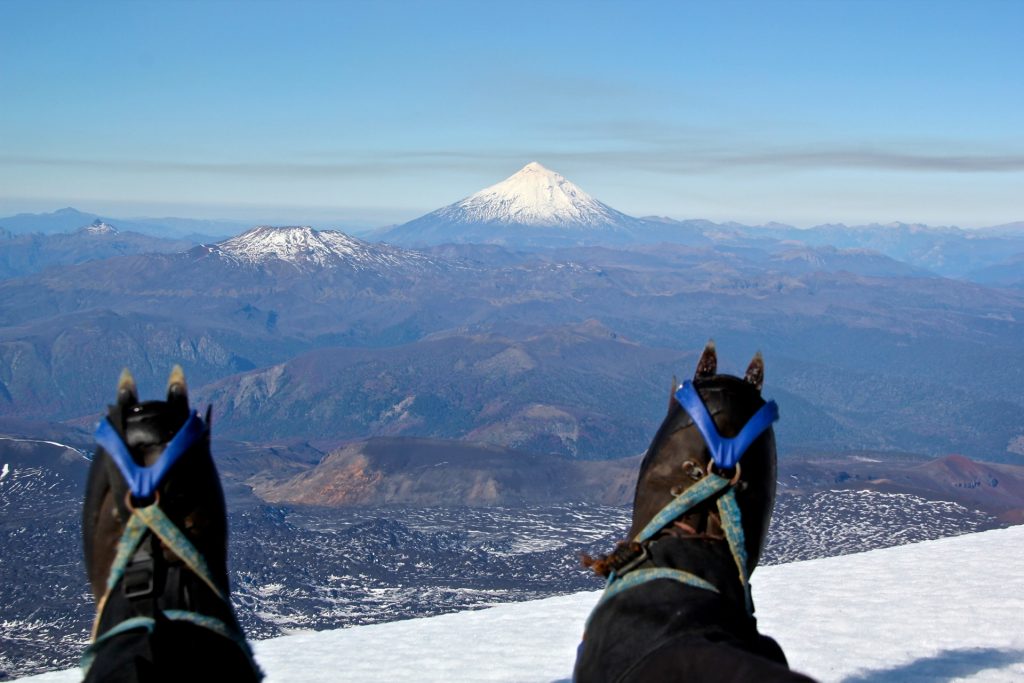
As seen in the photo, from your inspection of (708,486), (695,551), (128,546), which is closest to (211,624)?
(128,546)

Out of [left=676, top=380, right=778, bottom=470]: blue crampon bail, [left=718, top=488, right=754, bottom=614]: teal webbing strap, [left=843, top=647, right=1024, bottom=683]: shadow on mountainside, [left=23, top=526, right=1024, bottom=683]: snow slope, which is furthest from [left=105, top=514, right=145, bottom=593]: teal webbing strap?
[left=843, top=647, right=1024, bottom=683]: shadow on mountainside

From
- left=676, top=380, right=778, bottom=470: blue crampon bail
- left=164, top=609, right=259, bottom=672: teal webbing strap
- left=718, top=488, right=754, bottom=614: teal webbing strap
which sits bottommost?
left=164, top=609, right=259, bottom=672: teal webbing strap

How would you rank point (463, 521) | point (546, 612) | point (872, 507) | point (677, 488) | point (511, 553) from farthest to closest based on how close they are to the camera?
point (463, 521)
point (511, 553)
point (872, 507)
point (546, 612)
point (677, 488)

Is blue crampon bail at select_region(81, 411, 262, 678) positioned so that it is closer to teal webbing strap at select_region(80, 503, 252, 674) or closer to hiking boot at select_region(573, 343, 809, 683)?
teal webbing strap at select_region(80, 503, 252, 674)

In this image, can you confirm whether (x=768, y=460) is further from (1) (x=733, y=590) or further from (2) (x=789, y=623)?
(2) (x=789, y=623)

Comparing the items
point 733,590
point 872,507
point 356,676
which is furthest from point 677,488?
point 872,507

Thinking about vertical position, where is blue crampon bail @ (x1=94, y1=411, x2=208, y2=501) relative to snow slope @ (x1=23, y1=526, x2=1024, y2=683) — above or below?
above
